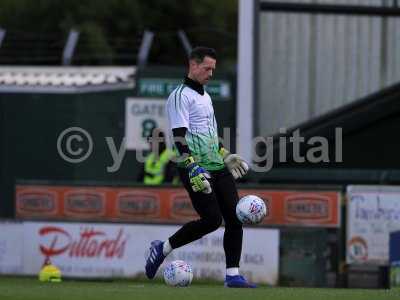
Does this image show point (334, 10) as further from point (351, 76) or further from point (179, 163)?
point (179, 163)

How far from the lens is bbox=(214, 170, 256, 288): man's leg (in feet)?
36.8

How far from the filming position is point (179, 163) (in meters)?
11.1

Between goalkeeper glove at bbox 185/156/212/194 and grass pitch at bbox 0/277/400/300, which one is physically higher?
goalkeeper glove at bbox 185/156/212/194

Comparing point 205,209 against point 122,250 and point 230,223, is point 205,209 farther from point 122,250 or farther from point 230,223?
point 122,250

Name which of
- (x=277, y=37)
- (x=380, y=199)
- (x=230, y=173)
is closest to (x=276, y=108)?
(x=277, y=37)

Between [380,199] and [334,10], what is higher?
[334,10]

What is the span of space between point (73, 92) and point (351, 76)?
A: 5604mm

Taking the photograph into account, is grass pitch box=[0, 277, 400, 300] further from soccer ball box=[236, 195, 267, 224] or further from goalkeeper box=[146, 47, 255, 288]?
soccer ball box=[236, 195, 267, 224]

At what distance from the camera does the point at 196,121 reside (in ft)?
36.5

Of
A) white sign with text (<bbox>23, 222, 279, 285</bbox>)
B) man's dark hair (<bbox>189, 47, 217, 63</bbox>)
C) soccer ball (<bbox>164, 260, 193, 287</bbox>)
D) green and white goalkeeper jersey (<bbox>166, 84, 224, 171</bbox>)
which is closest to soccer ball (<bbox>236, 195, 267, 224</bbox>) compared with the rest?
green and white goalkeeper jersey (<bbox>166, 84, 224, 171</bbox>)

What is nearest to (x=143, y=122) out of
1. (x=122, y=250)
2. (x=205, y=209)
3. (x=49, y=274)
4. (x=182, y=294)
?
(x=122, y=250)

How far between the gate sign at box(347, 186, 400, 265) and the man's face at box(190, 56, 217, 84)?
6.25 m

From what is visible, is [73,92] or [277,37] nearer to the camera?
[277,37]

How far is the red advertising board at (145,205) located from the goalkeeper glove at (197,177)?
6.22 m
